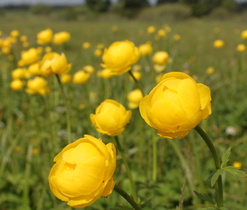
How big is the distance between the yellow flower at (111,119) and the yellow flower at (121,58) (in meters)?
0.23

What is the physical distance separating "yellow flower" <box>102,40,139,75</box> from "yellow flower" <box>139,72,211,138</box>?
49 cm

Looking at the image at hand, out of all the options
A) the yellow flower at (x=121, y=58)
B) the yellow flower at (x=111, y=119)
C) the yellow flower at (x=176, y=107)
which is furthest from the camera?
the yellow flower at (x=121, y=58)

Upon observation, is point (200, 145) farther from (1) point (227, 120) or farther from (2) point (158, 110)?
(2) point (158, 110)

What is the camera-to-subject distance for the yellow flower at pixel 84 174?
0.52 meters

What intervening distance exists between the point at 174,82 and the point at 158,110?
0.19ft

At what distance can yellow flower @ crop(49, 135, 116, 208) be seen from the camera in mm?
518

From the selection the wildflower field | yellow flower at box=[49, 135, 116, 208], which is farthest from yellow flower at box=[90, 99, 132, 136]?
yellow flower at box=[49, 135, 116, 208]

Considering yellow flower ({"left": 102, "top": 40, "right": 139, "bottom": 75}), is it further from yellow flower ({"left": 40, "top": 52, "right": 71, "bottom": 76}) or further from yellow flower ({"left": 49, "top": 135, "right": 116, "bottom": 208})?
yellow flower ({"left": 49, "top": 135, "right": 116, "bottom": 208})

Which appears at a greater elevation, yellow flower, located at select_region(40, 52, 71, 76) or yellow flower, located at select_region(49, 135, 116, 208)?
yellow flower, located at select_region(49, 135, 116, 208)

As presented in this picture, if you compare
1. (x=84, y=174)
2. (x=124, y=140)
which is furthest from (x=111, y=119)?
(x=124, y=140)

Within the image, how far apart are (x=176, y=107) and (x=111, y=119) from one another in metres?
0.30

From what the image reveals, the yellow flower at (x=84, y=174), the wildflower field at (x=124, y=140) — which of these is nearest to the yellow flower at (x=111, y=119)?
the wildflower field at (x=124, y=140)

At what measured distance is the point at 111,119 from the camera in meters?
0.78

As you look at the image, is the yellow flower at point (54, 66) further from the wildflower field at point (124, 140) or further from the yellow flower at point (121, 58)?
the yellow flower at point (121, 58)
